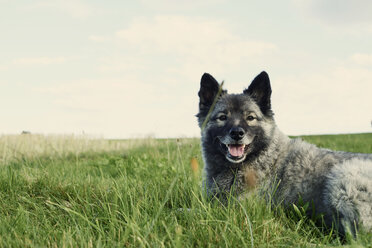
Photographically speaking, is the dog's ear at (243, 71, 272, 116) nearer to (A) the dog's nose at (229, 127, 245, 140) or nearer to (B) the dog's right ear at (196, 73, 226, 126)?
(B) the dog's right ear at (196, 73, 226, 126)

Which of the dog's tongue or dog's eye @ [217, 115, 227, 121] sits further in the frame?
dog's eye @ [217, 115, 227, 121]

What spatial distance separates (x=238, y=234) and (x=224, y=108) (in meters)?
2.60

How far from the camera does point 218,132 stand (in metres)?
4.97

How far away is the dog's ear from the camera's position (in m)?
5.14

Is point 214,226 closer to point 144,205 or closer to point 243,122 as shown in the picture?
point 144,205

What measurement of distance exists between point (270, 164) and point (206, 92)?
57.8 inches

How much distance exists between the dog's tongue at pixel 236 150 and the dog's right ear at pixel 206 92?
85cm

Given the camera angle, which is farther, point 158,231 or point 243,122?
point 243,122

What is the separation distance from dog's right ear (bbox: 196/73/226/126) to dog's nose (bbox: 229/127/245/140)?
0.83m

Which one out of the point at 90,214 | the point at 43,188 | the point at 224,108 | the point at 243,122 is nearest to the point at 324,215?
the point at 243,122

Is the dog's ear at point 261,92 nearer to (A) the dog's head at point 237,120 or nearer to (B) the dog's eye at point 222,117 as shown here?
(A) the dog's head at point 237,120

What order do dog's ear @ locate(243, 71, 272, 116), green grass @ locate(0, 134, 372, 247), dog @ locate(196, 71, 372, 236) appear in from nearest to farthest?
green grass @ locate(0, 134, 372, 247) → dog @ locate(196, 71, 372, 236) → dog's ear @ locate(243, 71, 272, 116)

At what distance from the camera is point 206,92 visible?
208 inches

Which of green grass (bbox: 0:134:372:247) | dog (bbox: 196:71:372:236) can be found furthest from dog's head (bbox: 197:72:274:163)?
green grass (bbox: 0:134:372:247)
